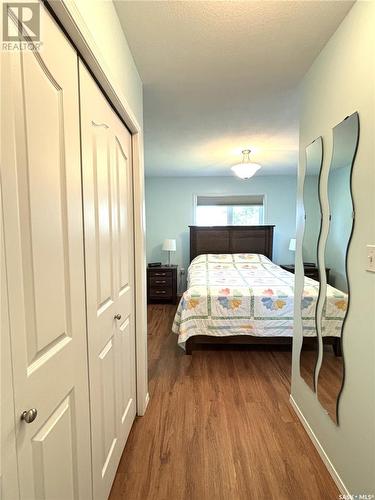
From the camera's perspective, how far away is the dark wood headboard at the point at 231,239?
15.8 feet

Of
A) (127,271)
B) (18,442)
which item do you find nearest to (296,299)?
(127,271)

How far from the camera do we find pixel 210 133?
9.32ft

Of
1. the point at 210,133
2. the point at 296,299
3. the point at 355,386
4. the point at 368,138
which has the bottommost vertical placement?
the point at 355,386

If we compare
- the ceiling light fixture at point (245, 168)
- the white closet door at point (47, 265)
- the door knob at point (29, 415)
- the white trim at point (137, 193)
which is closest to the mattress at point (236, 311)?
the white trim at point (137, 193)

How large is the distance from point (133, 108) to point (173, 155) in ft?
6.87

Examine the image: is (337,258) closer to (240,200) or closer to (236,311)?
(236,311)

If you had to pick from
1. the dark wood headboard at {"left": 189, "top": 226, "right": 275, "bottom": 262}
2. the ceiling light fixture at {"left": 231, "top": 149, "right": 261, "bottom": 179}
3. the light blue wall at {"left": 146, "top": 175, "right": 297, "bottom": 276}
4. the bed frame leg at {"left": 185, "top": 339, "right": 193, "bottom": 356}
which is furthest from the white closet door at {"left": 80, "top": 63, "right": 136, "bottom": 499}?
the light blue wall at {"left": 146, "top": 175, "right": 297, "bottom": 276}

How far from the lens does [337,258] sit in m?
1.41

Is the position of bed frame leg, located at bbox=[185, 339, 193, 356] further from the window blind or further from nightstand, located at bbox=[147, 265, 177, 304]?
the window blind

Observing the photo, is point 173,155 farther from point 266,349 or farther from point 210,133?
point 266,349

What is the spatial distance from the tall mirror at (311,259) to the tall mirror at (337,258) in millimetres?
125

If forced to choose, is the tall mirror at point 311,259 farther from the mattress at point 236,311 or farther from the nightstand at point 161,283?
the nightstand at point 161,283

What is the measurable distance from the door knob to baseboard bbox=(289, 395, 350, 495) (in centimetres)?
156

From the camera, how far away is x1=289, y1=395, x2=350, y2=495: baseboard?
1.31 metres
